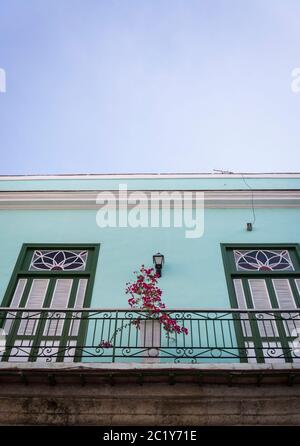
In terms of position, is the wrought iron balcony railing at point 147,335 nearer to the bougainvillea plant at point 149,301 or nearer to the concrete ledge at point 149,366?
the bougainvillea plant at point 149,301

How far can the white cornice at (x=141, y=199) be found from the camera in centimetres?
948

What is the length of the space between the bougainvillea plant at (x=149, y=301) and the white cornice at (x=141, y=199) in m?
2.19

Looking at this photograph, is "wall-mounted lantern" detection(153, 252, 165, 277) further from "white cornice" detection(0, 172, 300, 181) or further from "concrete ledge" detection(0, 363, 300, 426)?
"white cornice" detection(0, 172, 300, 181)

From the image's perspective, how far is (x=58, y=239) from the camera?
29.4ft

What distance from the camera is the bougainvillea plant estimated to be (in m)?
Result: 6.69

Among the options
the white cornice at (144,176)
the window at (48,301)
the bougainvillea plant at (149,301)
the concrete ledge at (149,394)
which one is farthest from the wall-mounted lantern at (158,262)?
the white cornice at (144,176)

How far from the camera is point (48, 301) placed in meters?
7.86

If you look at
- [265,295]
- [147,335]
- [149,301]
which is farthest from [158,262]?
[265,295]

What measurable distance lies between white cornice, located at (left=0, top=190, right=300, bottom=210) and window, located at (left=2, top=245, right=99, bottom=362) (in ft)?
4.08

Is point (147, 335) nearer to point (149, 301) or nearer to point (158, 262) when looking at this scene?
point (149, 301)

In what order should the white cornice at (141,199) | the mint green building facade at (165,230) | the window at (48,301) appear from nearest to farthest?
the window at (48,301)
the mint green building facade at (165,230)
the white cornice at (141,199)

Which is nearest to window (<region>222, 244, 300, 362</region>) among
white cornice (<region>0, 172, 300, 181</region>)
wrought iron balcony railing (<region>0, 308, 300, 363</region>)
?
wrought iron balcony railing (<region>0, 308, 300, 363</region>)
